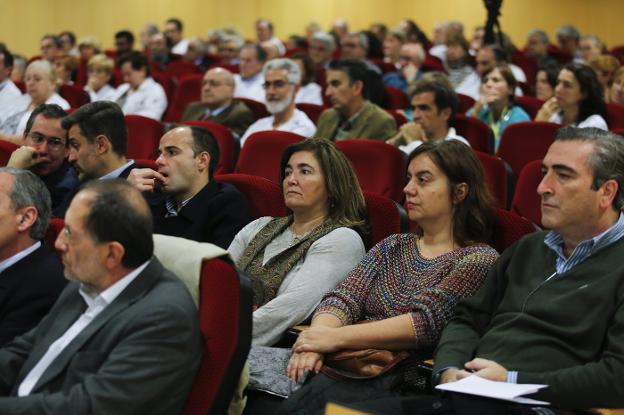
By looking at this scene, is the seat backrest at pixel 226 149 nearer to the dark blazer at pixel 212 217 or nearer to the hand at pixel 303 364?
the dark blazer at pixel 212 217

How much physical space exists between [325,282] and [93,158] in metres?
1.30

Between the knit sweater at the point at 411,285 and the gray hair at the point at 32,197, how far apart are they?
33.1 inches

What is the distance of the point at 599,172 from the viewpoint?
2.46m

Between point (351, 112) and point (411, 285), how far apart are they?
112 inches

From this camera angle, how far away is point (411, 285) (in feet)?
9.36

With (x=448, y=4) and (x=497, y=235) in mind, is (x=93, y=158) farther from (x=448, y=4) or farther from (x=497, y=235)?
(x=448, y=4)

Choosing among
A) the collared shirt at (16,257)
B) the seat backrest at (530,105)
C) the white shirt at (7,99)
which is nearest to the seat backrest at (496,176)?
the collared shirt at (16,257)

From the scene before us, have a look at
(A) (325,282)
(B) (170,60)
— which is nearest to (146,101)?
(B) (170,60)

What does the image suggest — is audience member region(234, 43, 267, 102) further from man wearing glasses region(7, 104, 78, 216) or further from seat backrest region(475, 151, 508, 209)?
seat backrest region(475, 151, 508, 209)

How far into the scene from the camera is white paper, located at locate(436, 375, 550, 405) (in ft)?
→ 7.13

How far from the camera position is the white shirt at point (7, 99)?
6.33 meters

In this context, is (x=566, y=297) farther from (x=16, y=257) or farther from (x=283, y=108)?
(x=283, y=108)

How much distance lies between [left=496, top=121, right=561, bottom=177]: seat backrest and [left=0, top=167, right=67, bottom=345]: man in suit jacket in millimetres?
2722

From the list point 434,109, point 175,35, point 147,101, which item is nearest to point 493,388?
point 434,109
